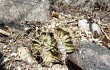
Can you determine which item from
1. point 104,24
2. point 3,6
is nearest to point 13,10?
point 3,6

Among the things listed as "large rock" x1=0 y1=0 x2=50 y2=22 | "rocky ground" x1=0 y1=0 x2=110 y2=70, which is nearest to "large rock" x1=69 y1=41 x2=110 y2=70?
"rocky ground" x1=0 y1=0 x2=110 y2=70

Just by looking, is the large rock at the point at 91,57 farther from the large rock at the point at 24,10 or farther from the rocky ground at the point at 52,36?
the large rock at the point at 24,10

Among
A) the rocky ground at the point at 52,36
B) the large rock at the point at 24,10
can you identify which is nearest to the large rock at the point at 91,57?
the rocky ground at the point at 52,36

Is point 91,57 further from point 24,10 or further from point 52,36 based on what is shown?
point 24,10

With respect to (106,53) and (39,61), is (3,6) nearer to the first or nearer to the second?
(39,61)

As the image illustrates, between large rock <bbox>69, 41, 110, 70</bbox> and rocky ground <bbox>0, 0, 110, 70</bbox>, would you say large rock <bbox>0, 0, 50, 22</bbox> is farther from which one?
large rock <bbox>69, 41, 110, 70</bbox>

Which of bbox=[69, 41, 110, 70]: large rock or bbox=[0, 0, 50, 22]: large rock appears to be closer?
bbox=[69, 41, 110, 70]: large rock
